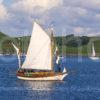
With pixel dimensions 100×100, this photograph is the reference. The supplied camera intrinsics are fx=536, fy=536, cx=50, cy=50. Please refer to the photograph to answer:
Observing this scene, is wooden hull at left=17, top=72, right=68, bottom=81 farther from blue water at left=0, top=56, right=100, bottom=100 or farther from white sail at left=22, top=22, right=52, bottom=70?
blue water at left=0, top=56, right=100, bottom=100

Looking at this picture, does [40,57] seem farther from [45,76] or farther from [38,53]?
[45,76]

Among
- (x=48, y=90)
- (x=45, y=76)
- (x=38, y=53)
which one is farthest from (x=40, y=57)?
(x=48, y=90)

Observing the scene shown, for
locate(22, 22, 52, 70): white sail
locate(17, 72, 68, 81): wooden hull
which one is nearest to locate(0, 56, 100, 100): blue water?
locate(17, 72, 68, 81): wooden hull

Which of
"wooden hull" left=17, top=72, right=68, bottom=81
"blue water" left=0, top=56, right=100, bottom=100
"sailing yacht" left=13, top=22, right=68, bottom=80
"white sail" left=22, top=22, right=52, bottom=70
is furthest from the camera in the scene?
"white sail" left=22, top=22, right=52, bottom=70

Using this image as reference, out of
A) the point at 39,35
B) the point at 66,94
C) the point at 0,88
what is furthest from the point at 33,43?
the point at 66,94

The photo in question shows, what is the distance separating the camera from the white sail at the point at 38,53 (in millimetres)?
105938

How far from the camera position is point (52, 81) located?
4114 inches

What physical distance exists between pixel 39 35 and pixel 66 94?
79.4ft

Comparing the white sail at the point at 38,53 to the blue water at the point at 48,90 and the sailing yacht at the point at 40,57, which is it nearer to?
the sailing yacht at the point at 40,57

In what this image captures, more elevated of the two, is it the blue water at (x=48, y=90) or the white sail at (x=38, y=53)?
the white sail at (x=38, y=53)

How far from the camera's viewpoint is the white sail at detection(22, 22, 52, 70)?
105938 millimetres

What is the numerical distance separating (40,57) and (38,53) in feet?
2.92

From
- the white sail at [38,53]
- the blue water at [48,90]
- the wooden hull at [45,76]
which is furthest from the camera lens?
the white sail at [38,53]

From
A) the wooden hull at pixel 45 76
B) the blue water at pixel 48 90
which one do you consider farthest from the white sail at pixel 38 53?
the blue water at pixel 48 90
